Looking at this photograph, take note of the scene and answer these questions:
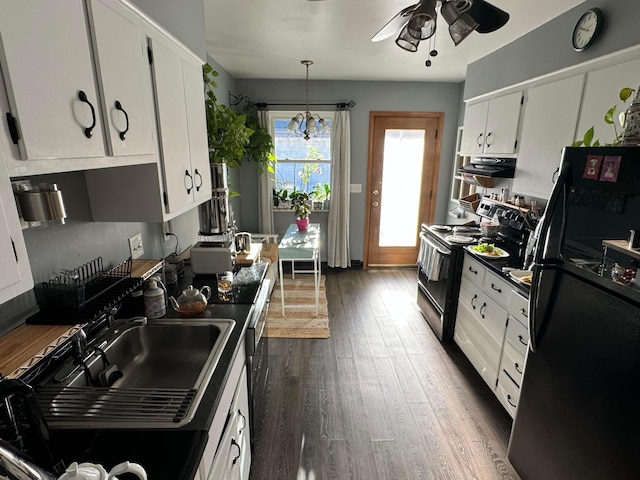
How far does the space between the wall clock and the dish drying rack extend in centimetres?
282

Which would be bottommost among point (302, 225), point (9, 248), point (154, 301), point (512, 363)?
point (512, 363)

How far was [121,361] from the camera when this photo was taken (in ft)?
4.60

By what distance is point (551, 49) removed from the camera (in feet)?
7.50

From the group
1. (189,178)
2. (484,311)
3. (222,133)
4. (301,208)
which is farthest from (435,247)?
(189,178)

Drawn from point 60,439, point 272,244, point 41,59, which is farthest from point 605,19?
point 272,244

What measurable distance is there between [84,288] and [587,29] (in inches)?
116

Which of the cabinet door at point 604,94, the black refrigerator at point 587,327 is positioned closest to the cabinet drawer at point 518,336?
the black refrigerator at point 587,327

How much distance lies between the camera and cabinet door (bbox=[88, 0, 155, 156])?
103cm

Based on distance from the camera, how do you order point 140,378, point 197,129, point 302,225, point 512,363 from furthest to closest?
1. point 302,225
2. point 512,363
3. point 197,129
4. point 140,378

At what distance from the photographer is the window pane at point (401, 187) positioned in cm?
450

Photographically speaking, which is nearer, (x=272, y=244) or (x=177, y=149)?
(x=177, y=149)

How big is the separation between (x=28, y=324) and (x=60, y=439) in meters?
0.45

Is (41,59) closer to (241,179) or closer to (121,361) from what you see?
(121,361)

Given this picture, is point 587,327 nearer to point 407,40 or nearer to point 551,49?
point 407,40
